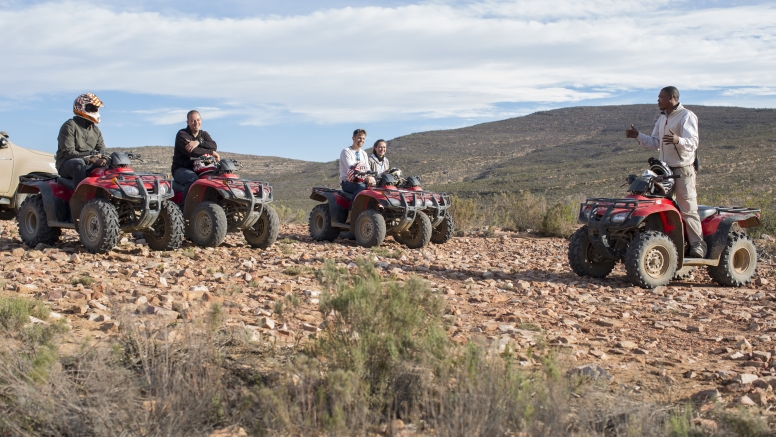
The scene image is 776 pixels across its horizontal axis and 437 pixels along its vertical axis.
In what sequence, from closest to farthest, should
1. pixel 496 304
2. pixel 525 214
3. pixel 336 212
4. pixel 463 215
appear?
pixel 496 304 < pixel 336 212 < pixel 463 215 < pixel 525 214

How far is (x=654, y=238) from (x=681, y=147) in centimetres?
104

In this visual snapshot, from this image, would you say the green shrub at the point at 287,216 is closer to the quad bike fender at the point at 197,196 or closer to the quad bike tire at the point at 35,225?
the quad bike fender at the point at 197,196

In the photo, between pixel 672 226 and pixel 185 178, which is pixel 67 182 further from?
pixel 672 226

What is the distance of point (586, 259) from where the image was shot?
8539mm

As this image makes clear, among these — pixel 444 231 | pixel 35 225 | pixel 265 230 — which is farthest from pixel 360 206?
pixel 35 225

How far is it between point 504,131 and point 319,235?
5471cm

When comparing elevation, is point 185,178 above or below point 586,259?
above

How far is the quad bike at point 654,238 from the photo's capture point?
7664 mm

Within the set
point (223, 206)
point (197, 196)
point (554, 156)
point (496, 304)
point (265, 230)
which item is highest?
point (554, 156)

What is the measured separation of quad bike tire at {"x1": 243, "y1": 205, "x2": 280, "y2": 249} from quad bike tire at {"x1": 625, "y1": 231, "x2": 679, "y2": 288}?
4.69m

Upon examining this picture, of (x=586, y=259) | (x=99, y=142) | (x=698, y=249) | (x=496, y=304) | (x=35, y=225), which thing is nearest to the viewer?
(x=496, y=304)

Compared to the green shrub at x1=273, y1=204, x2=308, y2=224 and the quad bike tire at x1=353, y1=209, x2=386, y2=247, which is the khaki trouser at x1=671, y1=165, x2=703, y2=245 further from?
the green shrub at x1=273, y1=204, x2=308, y2=224

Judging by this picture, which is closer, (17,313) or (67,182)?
(17,313)

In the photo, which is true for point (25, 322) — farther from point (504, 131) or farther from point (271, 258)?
point (504, 131)
